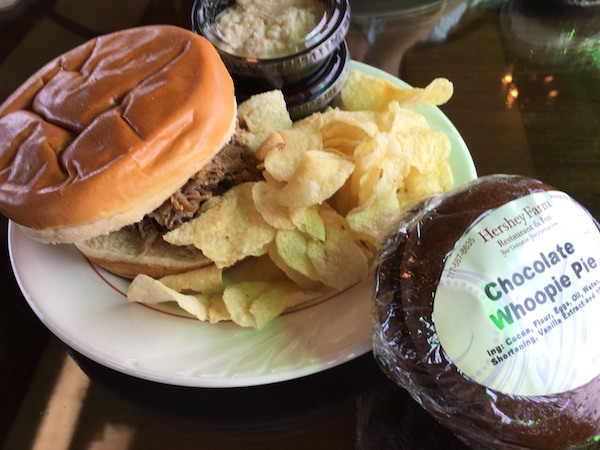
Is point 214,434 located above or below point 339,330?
below

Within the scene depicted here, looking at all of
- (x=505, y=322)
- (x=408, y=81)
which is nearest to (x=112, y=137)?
(x=505, y=322)

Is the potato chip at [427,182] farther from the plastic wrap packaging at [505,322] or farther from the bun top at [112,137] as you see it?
the bun top at [112,137]

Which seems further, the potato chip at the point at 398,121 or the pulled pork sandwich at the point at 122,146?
the potato chip at the point at 398,121

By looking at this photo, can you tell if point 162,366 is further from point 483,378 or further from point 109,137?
point 483,378

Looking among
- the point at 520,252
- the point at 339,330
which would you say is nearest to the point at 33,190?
the point at 339,330

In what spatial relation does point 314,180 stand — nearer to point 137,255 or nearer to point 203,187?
point 203,187

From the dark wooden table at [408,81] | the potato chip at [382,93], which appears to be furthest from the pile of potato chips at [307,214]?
the dark wooden table at [408,81]
